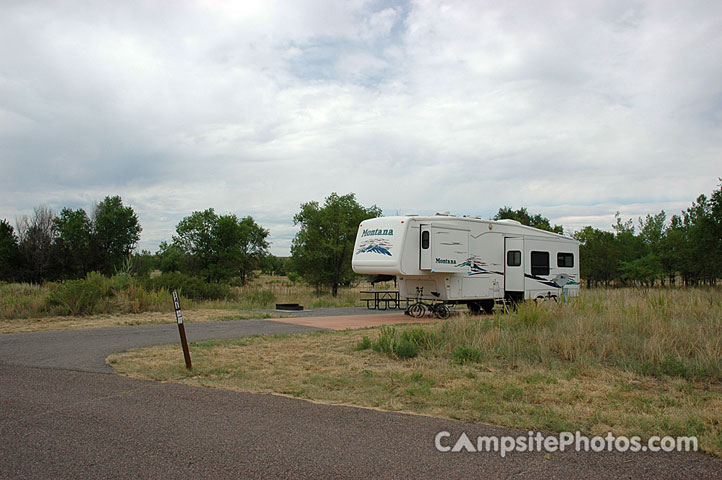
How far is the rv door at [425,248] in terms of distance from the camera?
1558cm

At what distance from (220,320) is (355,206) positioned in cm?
1711

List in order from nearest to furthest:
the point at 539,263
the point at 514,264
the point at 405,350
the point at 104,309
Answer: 1. the point at 405,350
2. the point at 104,309
3. the point at 514,264
4. the point at 539,263

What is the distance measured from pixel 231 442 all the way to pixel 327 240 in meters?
25.9

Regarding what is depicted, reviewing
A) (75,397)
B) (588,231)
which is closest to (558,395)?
(75,397)

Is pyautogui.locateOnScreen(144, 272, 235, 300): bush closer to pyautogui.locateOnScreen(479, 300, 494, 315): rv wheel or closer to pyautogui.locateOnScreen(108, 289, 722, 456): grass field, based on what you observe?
pyautogui.locateOnScreen(108, 289, 722, 456): grass field

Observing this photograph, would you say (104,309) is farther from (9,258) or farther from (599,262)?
(599,262)

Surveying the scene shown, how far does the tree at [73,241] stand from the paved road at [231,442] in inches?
1277

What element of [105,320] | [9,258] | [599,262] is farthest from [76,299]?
[599,262]

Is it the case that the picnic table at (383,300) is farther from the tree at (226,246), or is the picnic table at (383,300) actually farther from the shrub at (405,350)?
the tree at (226,246)

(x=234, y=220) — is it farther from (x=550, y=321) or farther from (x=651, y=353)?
(x=651, y=353)

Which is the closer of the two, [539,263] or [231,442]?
[231,442]

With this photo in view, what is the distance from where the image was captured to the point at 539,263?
1839cm

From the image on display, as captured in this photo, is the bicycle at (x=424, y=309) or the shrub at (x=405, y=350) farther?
the bicycle at (x=424, y=309)

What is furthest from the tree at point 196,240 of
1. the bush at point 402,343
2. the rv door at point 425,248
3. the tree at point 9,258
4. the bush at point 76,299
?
the bush at point 402,343
